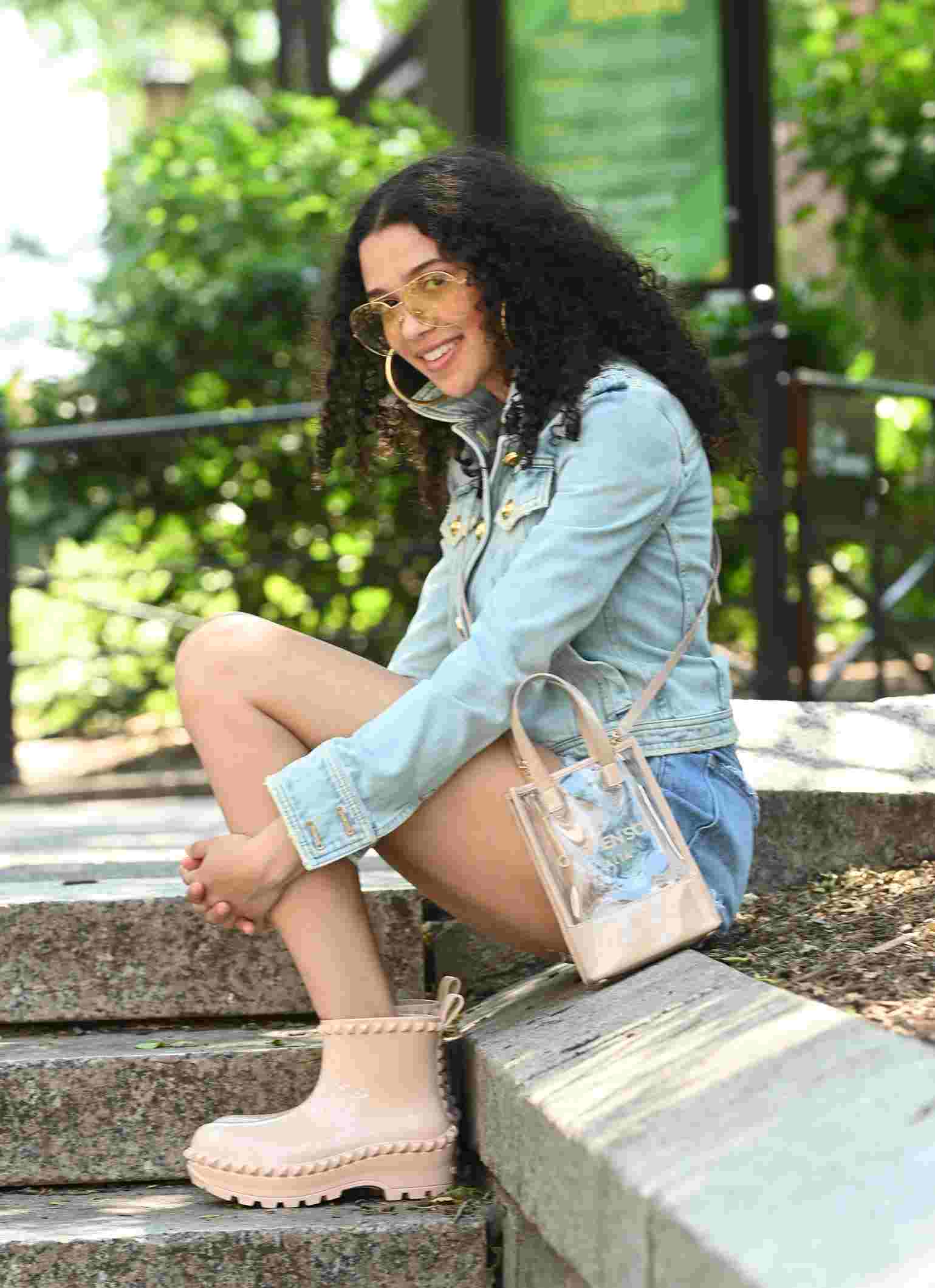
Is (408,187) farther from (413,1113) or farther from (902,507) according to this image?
(902,507)

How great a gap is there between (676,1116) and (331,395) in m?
1.66

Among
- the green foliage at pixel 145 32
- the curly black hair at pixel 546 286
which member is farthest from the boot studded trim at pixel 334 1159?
the green foliage at pixel 145 32

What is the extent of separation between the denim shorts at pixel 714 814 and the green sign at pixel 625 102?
5.11 m

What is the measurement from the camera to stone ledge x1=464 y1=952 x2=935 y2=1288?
5.09 ft

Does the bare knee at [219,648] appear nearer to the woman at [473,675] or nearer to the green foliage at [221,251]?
the woman at [473,675]

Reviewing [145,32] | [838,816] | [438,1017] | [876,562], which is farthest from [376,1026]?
[145,32]

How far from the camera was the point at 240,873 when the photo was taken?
247 cm

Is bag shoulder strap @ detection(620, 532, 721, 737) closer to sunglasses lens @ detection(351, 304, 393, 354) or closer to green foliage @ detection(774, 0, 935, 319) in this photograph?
sunglasses lens @ detection(351, 304, 393, 354)

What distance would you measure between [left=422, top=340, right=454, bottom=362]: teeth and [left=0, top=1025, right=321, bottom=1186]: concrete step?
1106 millimetres

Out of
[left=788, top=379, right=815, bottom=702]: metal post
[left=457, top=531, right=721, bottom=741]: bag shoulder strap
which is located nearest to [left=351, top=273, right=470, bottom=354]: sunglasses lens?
[left=457, top=531, right=721, bottom=741]: bag shoulder strap

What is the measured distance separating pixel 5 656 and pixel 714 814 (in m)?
4.02

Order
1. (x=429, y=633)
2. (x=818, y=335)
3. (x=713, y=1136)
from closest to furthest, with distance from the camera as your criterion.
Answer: (x=713, y=1136) → (x=429, y=633) → (x=818, y=335)

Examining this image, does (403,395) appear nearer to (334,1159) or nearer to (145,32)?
(334,1159)

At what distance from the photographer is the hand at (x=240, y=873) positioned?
2.47m
